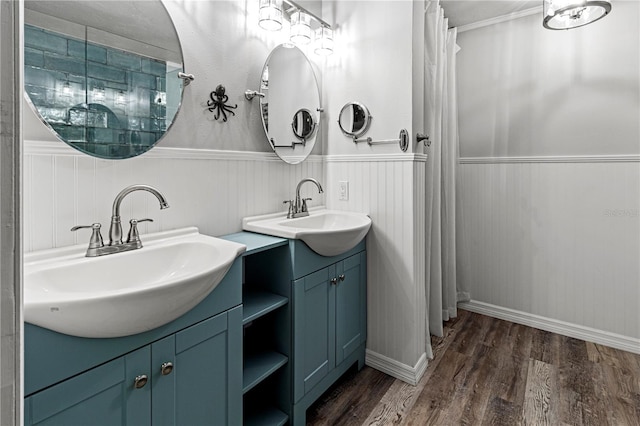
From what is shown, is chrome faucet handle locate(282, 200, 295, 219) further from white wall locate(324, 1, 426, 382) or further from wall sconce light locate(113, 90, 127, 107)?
wall sconce light locate(113, 90, 127, 107)

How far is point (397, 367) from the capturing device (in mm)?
1925

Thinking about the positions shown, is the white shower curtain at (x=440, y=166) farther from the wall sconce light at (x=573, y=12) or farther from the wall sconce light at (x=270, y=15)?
the wall sconce light at (x=270, y=15)

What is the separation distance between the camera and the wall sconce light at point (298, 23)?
1.72 m

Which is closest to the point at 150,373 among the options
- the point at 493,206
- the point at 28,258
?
the point at 28,258

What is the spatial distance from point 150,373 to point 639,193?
2.77 m

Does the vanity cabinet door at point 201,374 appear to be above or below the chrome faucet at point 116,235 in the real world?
below

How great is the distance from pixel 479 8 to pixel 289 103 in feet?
5.41

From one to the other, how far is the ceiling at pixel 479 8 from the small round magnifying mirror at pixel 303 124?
1.34 m

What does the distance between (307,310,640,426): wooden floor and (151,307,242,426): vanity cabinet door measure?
0.61 metres

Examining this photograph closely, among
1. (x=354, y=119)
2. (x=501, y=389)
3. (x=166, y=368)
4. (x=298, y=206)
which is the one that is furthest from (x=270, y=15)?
(x=501, y=389)

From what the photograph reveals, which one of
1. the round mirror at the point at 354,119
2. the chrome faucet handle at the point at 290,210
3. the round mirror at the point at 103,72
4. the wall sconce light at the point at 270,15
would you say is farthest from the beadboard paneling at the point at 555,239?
the round mirror at the point at 103,72

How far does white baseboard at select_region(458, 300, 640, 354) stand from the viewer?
2.21 metres

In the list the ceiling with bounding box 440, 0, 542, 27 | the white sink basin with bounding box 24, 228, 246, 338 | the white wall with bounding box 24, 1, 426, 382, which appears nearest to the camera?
the white sink basin with bounding box 24, 228, 246, 338

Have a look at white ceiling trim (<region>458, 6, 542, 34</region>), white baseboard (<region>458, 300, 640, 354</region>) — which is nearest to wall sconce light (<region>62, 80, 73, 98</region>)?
white ceiling trim (<region>458, 6, 542, 34</region>)
